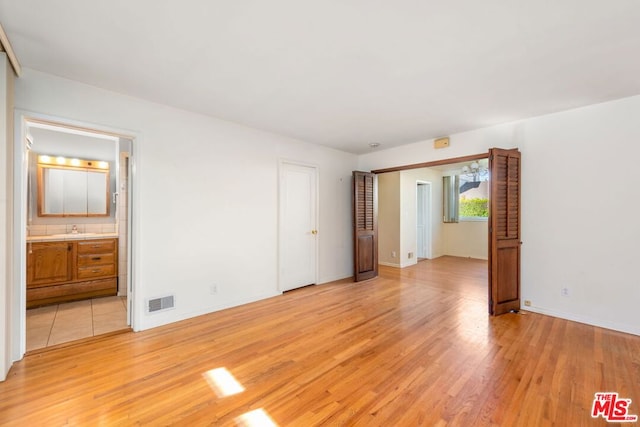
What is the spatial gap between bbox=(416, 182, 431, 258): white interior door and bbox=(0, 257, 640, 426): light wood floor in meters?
4.08

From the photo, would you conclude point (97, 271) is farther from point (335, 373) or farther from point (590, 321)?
point (590, 321)

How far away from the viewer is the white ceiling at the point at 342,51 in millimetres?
1659

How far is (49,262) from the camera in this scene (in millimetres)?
3783

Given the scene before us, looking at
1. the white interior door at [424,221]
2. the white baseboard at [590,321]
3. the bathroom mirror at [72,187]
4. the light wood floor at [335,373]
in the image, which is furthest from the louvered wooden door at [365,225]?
the bathroom mirror at [72,187]

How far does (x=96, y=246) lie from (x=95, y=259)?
20cm

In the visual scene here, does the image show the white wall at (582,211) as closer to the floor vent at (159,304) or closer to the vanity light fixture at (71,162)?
the floor vent at (159,304)

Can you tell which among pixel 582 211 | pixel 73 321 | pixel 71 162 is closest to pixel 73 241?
pixel 73 321

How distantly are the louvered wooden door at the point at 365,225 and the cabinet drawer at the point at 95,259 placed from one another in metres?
4.06

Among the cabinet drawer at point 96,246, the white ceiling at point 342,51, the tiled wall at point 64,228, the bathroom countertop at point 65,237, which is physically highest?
the white ceiling at point 342,51

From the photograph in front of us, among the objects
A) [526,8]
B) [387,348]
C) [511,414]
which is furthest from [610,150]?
[387,348]

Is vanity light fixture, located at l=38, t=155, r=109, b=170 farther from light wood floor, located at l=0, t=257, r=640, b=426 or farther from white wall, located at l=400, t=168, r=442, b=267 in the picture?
white wall, located at l=400, t=168, r=442, b=267

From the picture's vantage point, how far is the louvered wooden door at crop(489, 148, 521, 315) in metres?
3.37

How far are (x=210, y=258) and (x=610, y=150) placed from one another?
4.88 meters

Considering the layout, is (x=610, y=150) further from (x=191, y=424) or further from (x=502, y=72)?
(x=191, y=424)
